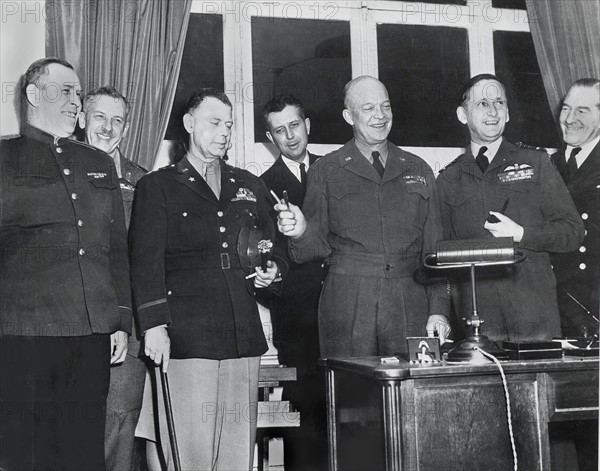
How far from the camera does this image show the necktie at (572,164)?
3.68 meters

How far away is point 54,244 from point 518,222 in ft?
6.80

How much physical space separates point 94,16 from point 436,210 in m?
2.25

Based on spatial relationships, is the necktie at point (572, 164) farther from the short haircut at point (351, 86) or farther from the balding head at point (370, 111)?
the short haircut at point (351, 86)

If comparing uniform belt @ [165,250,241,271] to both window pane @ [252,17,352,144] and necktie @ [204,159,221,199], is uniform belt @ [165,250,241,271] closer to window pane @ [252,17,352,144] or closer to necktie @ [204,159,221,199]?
necktie @ [204,159,221,199]

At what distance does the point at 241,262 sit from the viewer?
109 inches

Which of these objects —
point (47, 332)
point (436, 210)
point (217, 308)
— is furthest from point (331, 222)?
point (47, 332)

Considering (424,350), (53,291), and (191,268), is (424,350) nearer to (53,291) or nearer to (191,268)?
(191,268)

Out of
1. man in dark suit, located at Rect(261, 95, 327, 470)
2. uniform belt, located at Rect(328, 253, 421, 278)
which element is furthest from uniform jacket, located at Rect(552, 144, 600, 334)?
man in dark suit, located at Rect(261, 95, 327, 470)

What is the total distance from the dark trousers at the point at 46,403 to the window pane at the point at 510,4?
3.80m

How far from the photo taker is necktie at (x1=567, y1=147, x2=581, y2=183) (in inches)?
145

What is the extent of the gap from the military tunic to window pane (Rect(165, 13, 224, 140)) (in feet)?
4.46

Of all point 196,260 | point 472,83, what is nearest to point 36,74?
point 196,260

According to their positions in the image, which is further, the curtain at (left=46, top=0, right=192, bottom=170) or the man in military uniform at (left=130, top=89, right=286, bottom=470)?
the curtain at (left=46, top=0, right=192, bottom=170)

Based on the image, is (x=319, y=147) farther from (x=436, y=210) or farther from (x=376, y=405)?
(x=376, y=405)
